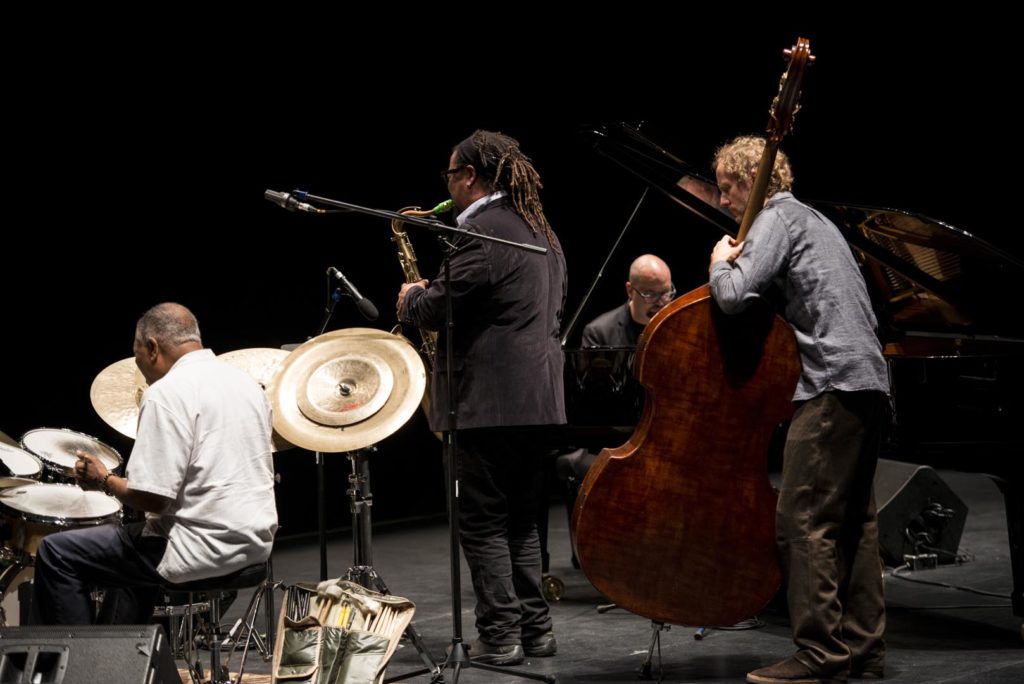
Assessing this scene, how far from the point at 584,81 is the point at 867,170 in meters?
2.14

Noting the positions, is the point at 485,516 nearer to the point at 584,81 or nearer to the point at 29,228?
the point at 29,228

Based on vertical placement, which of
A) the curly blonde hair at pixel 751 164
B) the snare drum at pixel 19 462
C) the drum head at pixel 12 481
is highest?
the curly blonde hair at pixel 751 164

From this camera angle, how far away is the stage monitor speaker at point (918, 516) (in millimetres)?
6105

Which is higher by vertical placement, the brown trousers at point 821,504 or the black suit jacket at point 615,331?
the black suit jacket at point 615,331

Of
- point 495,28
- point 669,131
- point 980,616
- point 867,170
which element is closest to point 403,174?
point 495,28

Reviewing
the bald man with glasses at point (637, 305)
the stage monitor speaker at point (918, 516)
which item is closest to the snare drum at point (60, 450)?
the bald man with glasses at point (637, 305)

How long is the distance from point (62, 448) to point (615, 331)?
287 centimetres

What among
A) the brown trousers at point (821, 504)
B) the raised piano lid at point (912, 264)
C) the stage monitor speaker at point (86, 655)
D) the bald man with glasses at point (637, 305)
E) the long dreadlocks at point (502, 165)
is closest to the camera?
the stage monitor speaker at point (86, 655)

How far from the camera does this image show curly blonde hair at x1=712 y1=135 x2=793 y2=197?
149 inches

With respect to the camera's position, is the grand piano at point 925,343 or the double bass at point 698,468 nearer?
the double bass at point 698,468

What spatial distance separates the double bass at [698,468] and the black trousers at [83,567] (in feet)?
4.21

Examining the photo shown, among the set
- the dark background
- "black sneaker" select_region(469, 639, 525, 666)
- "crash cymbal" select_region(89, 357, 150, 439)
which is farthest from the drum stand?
the dark background

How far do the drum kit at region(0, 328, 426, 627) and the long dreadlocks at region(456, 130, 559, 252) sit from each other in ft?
2.22

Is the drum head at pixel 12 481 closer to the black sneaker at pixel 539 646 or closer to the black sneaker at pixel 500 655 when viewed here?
the black sneaker at pixel 500 655
